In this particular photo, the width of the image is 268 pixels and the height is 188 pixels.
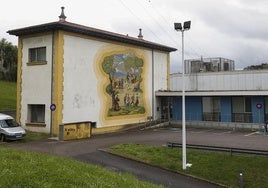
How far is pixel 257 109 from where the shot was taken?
3288 centimetres

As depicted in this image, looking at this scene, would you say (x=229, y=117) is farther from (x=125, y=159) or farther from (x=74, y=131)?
(x=125, y=159)

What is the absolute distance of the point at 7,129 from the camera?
23.9 m

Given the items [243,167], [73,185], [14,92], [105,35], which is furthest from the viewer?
[14,92]

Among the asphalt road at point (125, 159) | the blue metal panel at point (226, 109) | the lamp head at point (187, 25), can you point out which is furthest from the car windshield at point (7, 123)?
the blue metal panel at point (226, 109)

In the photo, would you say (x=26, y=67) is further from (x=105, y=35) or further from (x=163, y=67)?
(x=163, y=67)

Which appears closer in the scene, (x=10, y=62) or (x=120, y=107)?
(x=120, y=107)

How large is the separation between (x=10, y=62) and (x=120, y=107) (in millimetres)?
43341

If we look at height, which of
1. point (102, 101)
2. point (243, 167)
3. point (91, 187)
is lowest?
point (243, 167)

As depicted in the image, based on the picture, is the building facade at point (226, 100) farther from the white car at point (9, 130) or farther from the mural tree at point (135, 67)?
the white car at point (9, 130)

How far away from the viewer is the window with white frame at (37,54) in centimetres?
2830

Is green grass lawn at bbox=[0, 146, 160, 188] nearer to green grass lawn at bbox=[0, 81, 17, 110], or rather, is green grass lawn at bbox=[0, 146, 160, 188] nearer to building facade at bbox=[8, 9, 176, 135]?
building facade at bbox=[8, 9, 176, 135]

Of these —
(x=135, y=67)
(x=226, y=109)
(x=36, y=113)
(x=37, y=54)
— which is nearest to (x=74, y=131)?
(x=36, y=113)

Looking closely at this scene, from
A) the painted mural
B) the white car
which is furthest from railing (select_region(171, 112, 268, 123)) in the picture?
the white car

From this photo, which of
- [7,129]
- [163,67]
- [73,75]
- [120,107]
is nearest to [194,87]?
[163,67]
